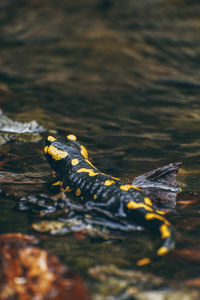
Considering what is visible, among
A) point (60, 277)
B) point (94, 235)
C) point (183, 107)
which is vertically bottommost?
point (183, 107)

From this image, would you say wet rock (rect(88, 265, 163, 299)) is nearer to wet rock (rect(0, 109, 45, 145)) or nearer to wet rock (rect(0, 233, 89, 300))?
wet rock (rect(0, 233, 89, 300))

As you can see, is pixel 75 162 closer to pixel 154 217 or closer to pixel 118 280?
pixel 154 217

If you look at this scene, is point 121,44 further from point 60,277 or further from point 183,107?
point 60,277

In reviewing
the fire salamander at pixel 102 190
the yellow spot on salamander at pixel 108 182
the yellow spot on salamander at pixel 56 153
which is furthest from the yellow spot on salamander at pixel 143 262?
the yellow spot on salamander at pixel 56 153

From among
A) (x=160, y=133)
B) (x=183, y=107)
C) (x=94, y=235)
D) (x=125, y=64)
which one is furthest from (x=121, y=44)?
(x=94, y=235)

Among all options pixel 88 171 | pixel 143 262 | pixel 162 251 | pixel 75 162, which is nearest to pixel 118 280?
pixel 143 262

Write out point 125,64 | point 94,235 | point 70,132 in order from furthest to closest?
point 125,64, point 70,132, point 94,235

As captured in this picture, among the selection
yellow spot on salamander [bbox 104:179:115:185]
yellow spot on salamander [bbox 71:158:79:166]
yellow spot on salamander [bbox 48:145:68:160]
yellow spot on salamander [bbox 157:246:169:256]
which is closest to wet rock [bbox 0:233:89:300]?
yellow spot on salamander [bbox 157:246:169:256]
